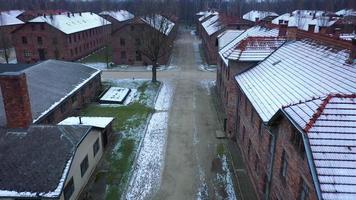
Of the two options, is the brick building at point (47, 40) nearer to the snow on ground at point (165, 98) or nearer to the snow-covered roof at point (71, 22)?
the snow-covered roof at point (71, 22)

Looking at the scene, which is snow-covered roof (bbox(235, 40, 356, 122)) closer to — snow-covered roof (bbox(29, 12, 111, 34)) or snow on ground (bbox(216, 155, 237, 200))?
snow on ground (bbox(216, 155, 237, 200))

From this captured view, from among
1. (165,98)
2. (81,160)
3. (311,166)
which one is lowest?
(165,98)

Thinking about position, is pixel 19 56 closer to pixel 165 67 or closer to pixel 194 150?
pixel 165 67

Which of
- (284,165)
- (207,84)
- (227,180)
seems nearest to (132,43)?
(207,84)

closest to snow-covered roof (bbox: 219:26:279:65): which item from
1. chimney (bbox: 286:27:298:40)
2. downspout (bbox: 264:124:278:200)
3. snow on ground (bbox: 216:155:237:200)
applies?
chimney (bbox: 286:27:298:40)

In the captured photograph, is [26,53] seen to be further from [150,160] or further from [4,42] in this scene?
[150,160]

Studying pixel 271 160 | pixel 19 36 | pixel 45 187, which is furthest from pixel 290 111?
pixel 19 36

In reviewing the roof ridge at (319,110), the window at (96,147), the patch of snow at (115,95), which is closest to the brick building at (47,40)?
the patch of snow at (115,95)
